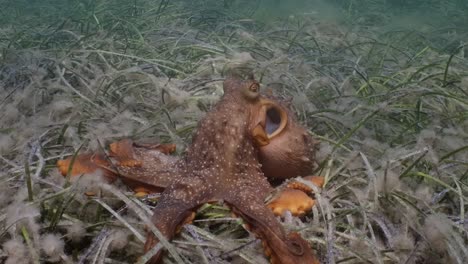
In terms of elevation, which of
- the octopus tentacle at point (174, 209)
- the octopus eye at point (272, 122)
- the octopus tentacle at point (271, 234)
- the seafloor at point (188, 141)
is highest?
the octopus eye at point (272, 122)

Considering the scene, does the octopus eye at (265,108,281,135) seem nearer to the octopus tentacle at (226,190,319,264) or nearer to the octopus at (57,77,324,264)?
the octopus at (57,77,324,264)

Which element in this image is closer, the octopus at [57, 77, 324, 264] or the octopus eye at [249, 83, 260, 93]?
the octopus at [57, 77, 324, 264]

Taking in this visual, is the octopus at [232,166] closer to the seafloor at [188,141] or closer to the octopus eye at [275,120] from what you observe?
the octopus eye at [275,120]

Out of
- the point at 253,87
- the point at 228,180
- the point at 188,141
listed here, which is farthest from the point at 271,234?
the point at 188,141

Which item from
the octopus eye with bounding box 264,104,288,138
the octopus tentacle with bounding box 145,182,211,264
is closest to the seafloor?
the octopus tentacle with bounding box 145,182,211,264

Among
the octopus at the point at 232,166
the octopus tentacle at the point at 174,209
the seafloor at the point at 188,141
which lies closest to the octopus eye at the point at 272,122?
the octopus at the point at 232,166

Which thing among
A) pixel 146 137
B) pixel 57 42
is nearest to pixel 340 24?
pixel 57 42

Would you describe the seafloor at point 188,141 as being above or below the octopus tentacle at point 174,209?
below
